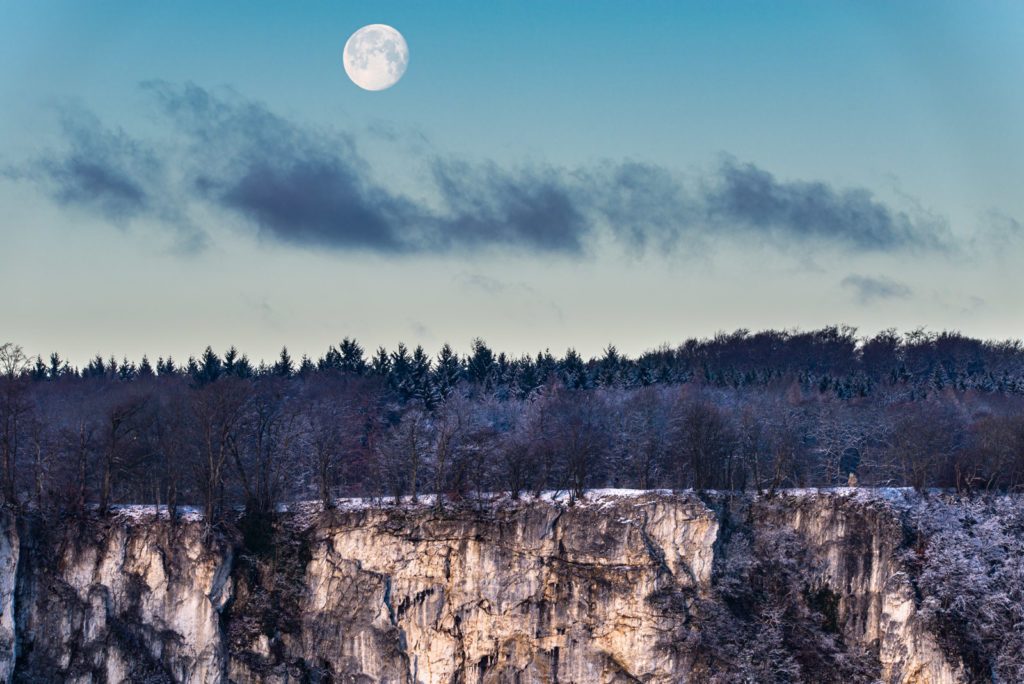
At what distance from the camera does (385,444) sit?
7019 cm

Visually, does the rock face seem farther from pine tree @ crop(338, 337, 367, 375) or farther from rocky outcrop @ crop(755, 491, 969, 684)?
pine tree @ crop(338, 337, 367, 375)

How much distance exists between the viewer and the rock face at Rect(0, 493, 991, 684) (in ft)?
179

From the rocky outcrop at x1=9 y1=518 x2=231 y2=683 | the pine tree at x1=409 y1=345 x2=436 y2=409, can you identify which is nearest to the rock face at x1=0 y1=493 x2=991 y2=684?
the rocky outcrop at x1=9 y1=518 x2=231 y2=683

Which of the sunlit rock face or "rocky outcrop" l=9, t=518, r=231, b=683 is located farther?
"rocky outcrop" l=9, t=518, r=231, b=683

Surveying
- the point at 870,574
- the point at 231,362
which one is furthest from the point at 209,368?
the point at 870,574

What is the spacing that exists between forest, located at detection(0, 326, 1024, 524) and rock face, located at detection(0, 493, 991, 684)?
229 cm

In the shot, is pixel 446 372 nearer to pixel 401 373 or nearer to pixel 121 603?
pixel 401 373

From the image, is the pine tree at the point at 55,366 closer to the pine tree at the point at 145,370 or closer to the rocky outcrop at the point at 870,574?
the pine tree at the point at 145,370

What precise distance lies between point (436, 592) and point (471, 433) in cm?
1615

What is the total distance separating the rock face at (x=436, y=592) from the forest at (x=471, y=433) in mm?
2293

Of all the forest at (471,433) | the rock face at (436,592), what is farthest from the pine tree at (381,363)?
the rock face at (436,592)

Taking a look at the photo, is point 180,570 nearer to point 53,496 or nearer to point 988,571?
point 53,496

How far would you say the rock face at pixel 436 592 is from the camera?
54656 millimetres

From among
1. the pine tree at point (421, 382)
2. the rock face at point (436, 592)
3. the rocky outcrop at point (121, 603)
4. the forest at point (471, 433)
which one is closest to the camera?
the rock face at point (436, 592)
